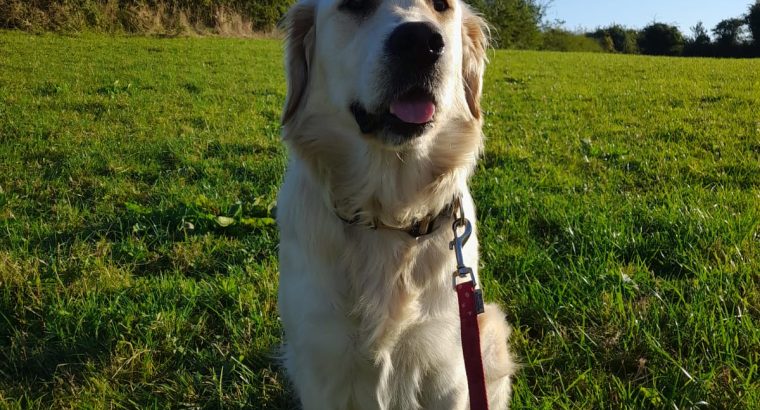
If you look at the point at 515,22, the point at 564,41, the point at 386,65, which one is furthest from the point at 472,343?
the point at 564,41

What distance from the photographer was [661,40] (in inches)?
1909

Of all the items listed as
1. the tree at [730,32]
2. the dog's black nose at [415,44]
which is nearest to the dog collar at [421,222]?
the dog's black nose at [415,44]

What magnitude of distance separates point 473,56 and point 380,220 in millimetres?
1002

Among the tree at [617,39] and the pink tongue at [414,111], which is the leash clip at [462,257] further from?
the tree at [617,39]

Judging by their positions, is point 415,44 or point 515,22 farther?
point 515,22

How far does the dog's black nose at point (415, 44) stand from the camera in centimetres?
189

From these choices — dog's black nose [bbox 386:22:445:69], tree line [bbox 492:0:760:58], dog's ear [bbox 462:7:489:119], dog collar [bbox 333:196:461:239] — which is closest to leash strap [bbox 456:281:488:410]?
dog collar [bbox 333:196:461:239]

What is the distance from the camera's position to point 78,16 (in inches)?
626

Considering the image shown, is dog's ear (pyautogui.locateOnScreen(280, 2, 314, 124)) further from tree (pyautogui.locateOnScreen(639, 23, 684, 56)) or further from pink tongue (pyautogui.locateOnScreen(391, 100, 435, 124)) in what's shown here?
tree (pyautogui.locateOnScreen(639, 23, 684, 56))

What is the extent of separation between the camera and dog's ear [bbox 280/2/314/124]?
8.05ft

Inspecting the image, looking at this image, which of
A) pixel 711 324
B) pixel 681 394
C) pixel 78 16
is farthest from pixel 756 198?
pixel 78 16

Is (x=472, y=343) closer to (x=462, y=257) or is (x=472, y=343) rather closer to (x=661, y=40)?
(x=462, y=257)

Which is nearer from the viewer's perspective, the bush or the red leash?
the red leash

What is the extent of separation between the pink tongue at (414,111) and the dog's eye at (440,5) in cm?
63
